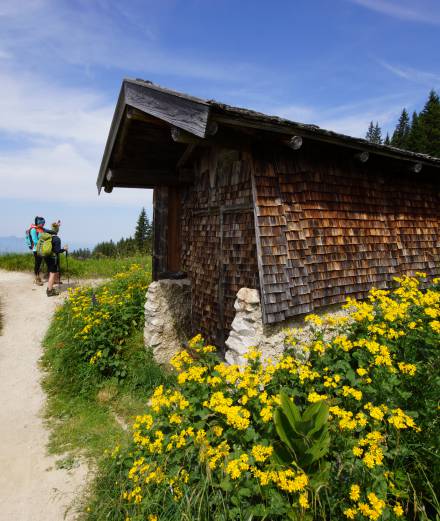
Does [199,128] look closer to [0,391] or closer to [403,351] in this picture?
[403,351]

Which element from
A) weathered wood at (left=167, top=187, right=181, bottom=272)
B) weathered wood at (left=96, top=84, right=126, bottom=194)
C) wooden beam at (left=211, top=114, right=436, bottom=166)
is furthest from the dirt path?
wooden beam at (left=211, top=114, right=436, bottom=166)

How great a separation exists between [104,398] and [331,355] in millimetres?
3706

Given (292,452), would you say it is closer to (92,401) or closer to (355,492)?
(355,492)

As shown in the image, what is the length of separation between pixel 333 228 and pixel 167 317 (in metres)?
3.51

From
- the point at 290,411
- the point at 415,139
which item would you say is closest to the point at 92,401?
the point at 290,411

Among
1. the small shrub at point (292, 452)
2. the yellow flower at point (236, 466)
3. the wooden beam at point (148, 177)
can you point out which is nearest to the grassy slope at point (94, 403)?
the small shrub at point (292, 452)

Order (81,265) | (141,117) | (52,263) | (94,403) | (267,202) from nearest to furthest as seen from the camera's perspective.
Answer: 1. (267,202)
2. (141,117)
3. (94,403)
4. (52,263)
5. (81,265)

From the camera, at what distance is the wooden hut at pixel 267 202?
152 inches

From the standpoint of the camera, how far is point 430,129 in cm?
Result: 3064

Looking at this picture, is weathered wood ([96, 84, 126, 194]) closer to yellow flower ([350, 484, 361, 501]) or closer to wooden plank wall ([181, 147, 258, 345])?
wooden plank wall ([181, 147, 258, 345])

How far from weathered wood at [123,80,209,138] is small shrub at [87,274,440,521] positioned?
229 cm

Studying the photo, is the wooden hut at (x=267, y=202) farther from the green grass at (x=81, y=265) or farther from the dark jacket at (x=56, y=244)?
the green grass at (x=81, y=265)

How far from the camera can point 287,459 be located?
255 cm

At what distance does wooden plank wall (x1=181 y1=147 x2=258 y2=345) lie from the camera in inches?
174
